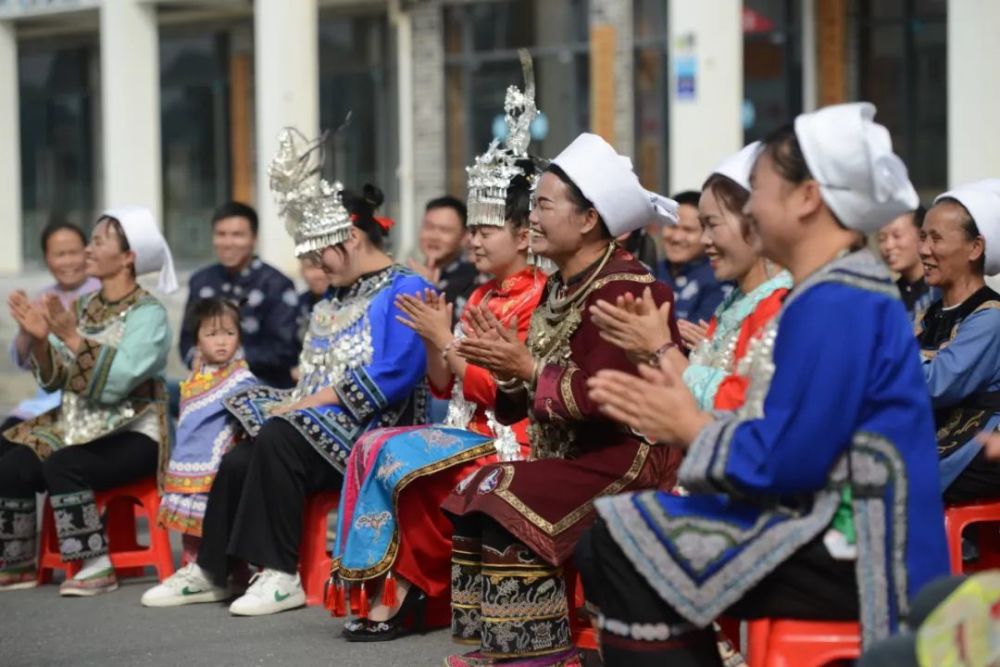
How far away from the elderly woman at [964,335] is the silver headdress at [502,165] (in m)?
1.51

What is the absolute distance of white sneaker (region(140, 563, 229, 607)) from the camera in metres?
6.66

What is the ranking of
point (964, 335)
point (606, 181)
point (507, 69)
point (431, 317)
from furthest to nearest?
point (507, 69)
point (431, 317)
point (964, 335)
point (606, 181)

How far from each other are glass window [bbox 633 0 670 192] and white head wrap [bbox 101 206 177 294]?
10.3 metres

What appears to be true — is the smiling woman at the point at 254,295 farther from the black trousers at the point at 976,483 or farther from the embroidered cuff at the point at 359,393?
the black trousers at the point at 976,483

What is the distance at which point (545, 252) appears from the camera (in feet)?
16.7

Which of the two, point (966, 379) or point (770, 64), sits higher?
point (770, 64)

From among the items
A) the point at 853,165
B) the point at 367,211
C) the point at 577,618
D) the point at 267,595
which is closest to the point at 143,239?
the point at 367,211

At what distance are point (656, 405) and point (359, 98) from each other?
56.7 ft

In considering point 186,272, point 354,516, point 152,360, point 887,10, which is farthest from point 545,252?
point 186,272

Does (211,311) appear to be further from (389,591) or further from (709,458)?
(709,458)

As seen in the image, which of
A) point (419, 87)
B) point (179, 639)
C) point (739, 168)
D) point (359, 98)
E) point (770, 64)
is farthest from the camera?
point (359, 98)

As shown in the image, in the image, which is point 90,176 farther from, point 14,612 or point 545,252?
point 545,252

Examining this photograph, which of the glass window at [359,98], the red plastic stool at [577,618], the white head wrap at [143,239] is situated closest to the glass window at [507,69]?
the glass window at [359,98]

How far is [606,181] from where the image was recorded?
4984 mm
